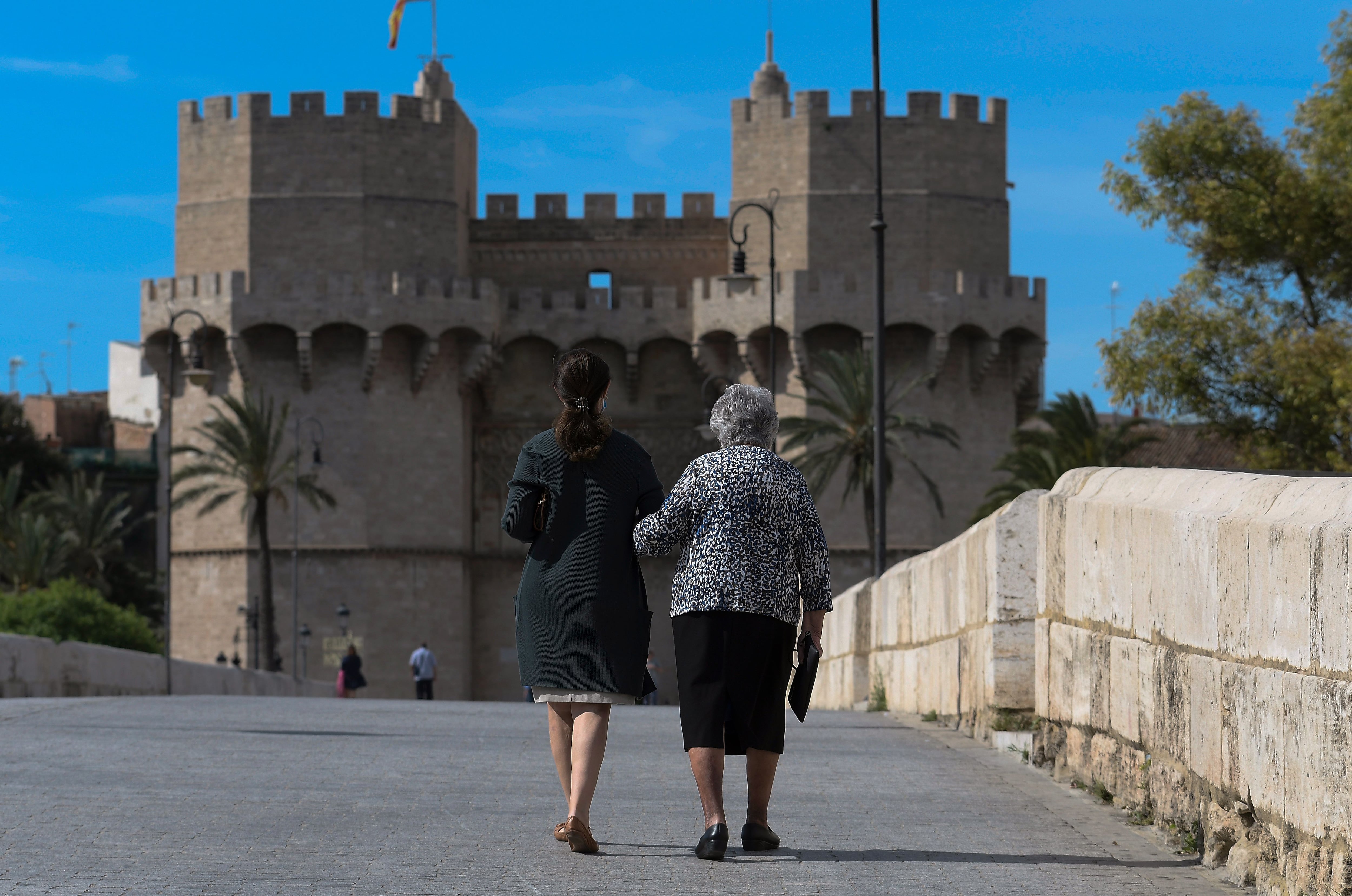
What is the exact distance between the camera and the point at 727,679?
5500mm

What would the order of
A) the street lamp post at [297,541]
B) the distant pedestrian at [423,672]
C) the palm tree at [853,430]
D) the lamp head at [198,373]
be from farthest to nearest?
the street lamp post at [297,541], the palm tree at [853,430], the distant pedestrian at [423,672], the lamp head at [198,373]

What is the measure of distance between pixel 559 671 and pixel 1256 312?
22.0 m

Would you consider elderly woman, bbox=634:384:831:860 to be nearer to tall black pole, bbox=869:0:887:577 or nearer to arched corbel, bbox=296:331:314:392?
tall black pole, bbox=869:0:887:577

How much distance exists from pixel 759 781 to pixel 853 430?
32.6 meters

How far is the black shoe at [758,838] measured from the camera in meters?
5.43

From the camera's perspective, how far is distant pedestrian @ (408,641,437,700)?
32.4 m

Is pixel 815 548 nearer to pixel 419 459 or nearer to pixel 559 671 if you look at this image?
pixel 559 671

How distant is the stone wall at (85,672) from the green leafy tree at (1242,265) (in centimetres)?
1283

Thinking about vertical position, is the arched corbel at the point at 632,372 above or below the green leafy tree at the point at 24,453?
above

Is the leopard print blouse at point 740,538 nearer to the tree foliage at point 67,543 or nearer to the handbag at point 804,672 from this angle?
the handbag at point 804,672

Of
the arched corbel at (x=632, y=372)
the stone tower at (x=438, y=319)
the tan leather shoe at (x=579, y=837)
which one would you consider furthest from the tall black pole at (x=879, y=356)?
the arched corbel at (x=632, y=372)

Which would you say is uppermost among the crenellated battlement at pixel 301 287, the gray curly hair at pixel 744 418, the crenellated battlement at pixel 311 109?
the crenellated battlement at pixel 311 109

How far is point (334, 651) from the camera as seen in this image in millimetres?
41594

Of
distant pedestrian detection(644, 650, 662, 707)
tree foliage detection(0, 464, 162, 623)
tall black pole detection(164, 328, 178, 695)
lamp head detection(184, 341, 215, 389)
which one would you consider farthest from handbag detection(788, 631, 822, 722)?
tree foliage detection(0, 464, 162, 623)
